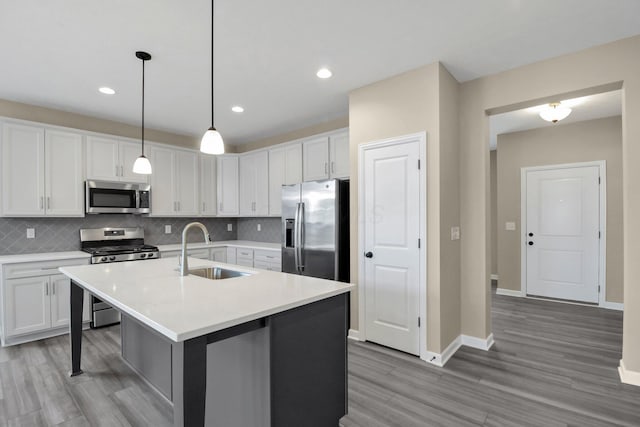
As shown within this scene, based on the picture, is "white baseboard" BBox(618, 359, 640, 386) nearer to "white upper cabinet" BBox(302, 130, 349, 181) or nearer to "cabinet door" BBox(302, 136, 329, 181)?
"white upper cabinet" BBox(302, 130, 349, 181)

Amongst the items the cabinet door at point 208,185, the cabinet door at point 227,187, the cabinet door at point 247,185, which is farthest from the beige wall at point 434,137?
the cabinet door at point 208,185

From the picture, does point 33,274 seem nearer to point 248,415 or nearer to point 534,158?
point 248,415

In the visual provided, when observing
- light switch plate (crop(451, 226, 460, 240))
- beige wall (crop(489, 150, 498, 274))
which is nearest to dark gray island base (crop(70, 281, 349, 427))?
light switch plate (crop(451, 226, 460, 240))

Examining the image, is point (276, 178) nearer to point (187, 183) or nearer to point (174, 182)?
point (187, 183)

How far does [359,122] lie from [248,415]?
2736mm

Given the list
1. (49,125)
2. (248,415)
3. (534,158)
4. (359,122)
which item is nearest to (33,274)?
(49,125)

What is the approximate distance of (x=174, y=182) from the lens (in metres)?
4.76

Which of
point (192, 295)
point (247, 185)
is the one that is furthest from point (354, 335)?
point (247, 185)

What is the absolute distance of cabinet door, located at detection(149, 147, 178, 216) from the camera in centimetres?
452

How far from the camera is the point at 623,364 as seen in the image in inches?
99.4

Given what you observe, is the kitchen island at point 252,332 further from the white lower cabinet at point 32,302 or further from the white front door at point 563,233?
the white front door at point 563,233

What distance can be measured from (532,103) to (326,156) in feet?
Result: 7.41

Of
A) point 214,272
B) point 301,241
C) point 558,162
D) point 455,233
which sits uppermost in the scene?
point 558,162

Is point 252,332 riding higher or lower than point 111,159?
lower
